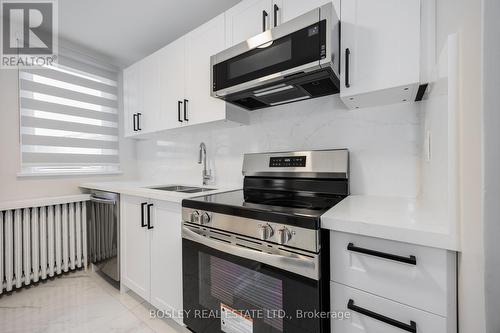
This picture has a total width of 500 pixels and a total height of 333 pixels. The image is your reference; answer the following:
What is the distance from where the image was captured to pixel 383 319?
0.74 meters

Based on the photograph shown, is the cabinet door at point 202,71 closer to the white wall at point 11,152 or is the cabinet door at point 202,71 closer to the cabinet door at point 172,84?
the cabinet door at point 172,84

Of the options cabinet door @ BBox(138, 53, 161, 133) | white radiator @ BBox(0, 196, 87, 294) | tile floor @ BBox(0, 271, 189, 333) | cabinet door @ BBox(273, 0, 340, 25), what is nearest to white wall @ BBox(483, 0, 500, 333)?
cabinet door @ BBox(273, 0, 340, 25)

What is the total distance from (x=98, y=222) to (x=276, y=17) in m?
2.25

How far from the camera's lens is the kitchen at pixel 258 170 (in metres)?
0.66

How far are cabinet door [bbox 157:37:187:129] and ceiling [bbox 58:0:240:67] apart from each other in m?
0.24

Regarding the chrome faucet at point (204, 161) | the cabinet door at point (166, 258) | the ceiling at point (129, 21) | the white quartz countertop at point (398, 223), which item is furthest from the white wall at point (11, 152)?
the white quartz countertop at point (398, 223)

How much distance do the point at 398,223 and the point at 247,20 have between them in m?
1.39

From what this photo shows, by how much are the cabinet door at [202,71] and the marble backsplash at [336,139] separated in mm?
318

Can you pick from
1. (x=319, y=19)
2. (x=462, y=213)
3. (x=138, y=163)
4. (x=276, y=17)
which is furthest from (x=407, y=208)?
(x=138, y=163)

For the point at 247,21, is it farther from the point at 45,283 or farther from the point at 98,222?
the point at 45,283

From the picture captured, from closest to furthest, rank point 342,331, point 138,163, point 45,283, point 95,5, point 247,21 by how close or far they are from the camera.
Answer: point 342,331 → point 247,21 → point 95,5 → point 45,283 → point 138,163

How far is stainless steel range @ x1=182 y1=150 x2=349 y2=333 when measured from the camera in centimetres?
85

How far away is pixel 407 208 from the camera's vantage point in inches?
38.1

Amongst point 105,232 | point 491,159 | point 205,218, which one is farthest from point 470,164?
point 105,232
